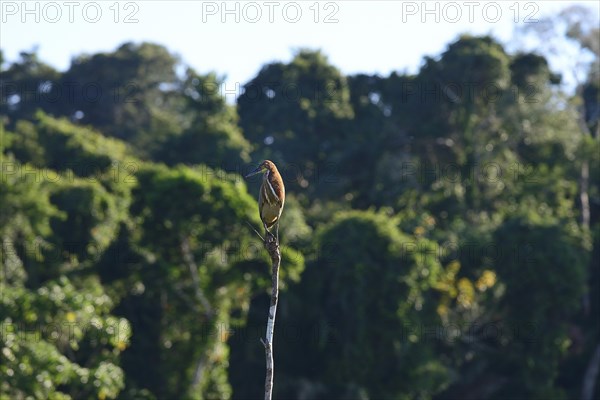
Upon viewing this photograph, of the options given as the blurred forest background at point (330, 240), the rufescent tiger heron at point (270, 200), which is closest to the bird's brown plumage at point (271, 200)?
the rufescent tiger heron at point (270, 200)

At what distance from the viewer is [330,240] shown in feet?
76.2

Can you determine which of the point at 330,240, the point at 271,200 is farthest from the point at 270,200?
the point at 330,240

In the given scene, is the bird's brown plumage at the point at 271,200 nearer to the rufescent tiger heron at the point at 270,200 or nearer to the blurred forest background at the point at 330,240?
the rufescent tiger heron at the point at 270,200

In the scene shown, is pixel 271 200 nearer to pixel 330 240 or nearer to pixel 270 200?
pixel 270 200

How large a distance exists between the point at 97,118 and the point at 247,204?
63.0 feet

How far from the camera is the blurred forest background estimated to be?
20.0m

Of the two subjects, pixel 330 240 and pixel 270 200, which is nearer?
pixel 270 200

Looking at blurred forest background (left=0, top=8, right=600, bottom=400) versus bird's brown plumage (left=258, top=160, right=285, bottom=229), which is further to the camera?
blurred forest background (left=0, top=8, right=600, bottom=400)

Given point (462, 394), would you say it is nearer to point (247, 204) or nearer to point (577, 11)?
point (247, 204)

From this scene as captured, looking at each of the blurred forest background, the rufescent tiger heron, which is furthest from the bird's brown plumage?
the blurred forest background

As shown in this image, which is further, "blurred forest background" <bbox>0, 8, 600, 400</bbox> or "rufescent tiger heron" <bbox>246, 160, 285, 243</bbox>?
"blurred forest background" <bbox>0, 8, 600, 400</bbox>

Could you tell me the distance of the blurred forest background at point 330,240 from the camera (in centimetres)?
1997

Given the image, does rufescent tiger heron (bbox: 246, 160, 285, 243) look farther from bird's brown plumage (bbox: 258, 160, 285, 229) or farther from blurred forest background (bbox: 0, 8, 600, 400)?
blurred forest background (bbox: 0, 8, 600, 400)

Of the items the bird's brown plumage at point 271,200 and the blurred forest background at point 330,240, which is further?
the blurred forest background at point 330,240
